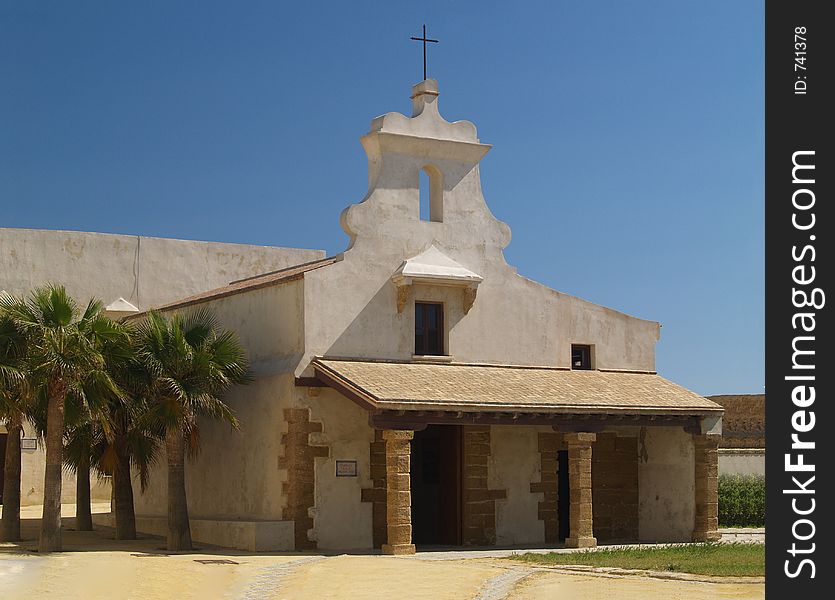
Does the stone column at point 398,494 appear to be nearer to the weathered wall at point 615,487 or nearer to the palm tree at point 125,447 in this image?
the palm tree at point 125,447

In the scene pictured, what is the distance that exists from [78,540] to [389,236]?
8.76 m

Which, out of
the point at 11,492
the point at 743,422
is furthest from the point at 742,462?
the point at 11,492

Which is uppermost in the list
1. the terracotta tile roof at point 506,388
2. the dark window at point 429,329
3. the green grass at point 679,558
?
the dark window at point 429,329

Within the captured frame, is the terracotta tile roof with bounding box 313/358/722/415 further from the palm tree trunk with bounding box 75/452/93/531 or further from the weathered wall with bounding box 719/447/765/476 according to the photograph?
the palm tree trunk with bounding box 75/452/93/531

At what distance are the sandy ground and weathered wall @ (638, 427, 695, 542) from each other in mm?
6703

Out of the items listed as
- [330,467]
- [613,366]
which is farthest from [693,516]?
[330,467]

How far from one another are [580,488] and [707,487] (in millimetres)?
3642

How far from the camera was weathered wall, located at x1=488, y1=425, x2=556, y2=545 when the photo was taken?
26.3m

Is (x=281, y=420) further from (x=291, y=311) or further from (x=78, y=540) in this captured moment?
(x=78, y=540)

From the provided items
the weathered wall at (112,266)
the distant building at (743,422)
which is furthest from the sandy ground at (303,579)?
the distant building at (743,422)

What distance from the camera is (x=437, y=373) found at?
2541 centimetres

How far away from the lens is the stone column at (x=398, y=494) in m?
22.9

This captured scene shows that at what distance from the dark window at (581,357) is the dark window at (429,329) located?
11.8 ft

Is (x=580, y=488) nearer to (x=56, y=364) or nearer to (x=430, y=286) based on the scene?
(x=430, y=286)
